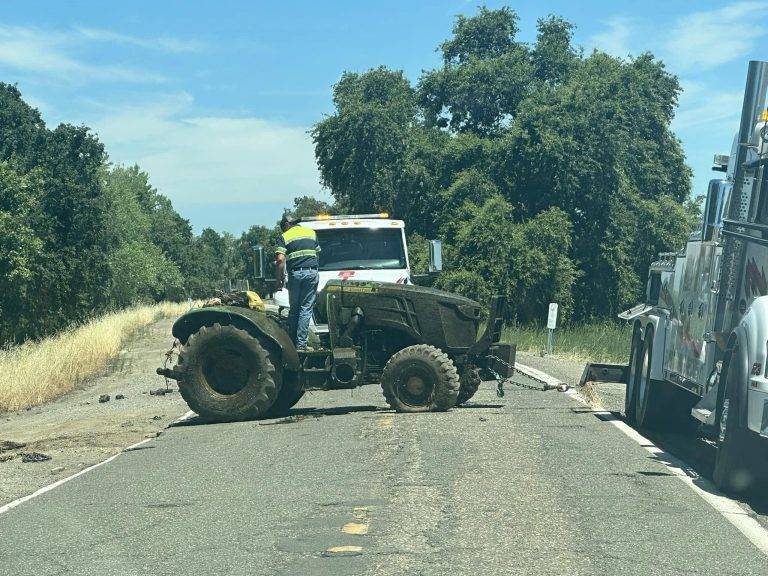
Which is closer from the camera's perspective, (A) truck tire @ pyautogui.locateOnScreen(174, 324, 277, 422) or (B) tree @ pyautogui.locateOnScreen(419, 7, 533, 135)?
(A) truck tire @ pyautogui.locateOnScreen(174, 324, 277, 422)

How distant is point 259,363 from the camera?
542 inches

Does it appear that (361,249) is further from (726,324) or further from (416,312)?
(726,324)

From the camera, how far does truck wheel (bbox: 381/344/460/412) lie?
13648 mm

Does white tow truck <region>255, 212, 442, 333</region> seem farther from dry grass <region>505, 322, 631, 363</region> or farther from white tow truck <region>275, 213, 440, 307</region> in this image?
dry grass <region>505, 322, 631, 363</region>

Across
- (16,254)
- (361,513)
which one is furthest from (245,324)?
(16,254)

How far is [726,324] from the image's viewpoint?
1020 centimetres

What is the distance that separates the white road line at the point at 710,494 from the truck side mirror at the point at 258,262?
254 inches

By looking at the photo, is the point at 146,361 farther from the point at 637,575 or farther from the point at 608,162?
the point at 608,162

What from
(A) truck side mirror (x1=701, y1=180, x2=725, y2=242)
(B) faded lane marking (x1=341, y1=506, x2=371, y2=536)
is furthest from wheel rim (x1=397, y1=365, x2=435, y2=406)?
(B) faded lane marking (x1=341, y1=506, x2=371, y2=536)

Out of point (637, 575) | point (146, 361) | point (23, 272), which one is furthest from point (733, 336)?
point (23, 272)

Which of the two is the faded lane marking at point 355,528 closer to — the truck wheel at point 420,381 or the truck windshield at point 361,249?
the truck wheel at point 420,381

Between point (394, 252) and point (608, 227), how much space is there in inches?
1319

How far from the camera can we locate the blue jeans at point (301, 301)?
549 inches

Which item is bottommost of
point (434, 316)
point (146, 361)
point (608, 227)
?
point (146, 361)
